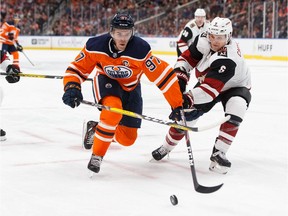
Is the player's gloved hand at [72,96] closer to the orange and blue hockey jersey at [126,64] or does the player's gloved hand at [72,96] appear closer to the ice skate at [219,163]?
the orange and blue hockey jersey at [126,64]

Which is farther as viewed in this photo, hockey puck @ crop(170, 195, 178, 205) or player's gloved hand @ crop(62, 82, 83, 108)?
player's gloved hand @ crop(62, 82, 83, 108)

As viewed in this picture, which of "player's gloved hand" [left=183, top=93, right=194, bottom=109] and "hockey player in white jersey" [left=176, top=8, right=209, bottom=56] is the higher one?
"player's gloved hand" [left=183, top=93, right=194, bottom=109]

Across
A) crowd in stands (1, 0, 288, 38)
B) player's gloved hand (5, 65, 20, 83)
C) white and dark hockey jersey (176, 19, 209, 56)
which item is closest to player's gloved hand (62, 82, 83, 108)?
player's gloved hand (5, 65, 20, 83)

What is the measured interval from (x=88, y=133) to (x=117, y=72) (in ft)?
2.24

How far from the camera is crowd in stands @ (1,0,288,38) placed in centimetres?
1440

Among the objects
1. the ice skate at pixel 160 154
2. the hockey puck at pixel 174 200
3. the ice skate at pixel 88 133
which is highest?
the hockey puck at pixel 174 200

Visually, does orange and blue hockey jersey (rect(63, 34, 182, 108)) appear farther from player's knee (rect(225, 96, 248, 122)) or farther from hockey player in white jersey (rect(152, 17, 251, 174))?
player's knee (rect(225, 96, 248, 122))

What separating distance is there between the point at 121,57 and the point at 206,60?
0.64m

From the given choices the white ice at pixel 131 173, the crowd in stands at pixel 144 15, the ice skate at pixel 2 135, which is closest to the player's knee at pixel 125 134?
the white ice at pixel 131 173

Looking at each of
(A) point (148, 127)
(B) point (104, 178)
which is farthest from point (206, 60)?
(A) point (148, 127)

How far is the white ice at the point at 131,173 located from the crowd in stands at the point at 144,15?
8.62 m

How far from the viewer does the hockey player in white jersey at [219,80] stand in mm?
3410

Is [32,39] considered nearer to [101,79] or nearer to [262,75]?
[262,75]

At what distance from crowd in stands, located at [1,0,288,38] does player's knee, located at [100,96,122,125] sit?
1107cm
